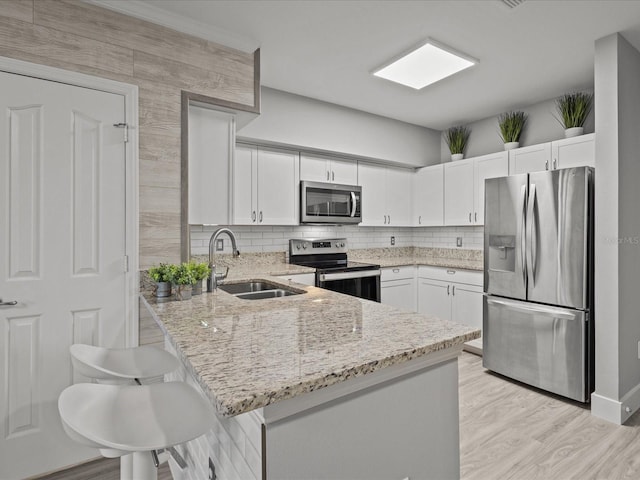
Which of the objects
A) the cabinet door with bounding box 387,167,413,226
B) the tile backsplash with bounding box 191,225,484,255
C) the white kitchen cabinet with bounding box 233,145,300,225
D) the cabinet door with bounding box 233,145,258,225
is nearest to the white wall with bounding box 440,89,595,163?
the cabinet door with bounding box 387,167,413,226

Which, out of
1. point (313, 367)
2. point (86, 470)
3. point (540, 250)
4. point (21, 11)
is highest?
point (21, 11)

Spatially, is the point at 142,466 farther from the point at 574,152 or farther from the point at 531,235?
the point at 574,152

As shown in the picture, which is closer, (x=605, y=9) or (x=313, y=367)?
(x=313, y=367)

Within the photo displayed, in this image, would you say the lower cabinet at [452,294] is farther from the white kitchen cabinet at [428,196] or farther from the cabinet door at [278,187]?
the cabinet door at [278,187]

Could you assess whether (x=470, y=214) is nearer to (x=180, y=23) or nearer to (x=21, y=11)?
(x=180, y=23)

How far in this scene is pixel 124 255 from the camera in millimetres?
2098

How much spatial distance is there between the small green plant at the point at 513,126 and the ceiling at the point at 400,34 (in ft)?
1.13

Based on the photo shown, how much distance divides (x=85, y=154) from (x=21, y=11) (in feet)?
2.38

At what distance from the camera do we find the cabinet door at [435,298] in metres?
4.05

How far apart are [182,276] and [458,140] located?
3.81m

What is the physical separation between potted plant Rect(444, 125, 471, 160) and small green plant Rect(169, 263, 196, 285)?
3688mm

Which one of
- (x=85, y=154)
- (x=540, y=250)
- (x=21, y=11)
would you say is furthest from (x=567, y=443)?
(x=21, y=11)

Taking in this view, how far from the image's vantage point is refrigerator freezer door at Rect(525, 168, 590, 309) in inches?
103

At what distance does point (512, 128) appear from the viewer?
12.5ft
